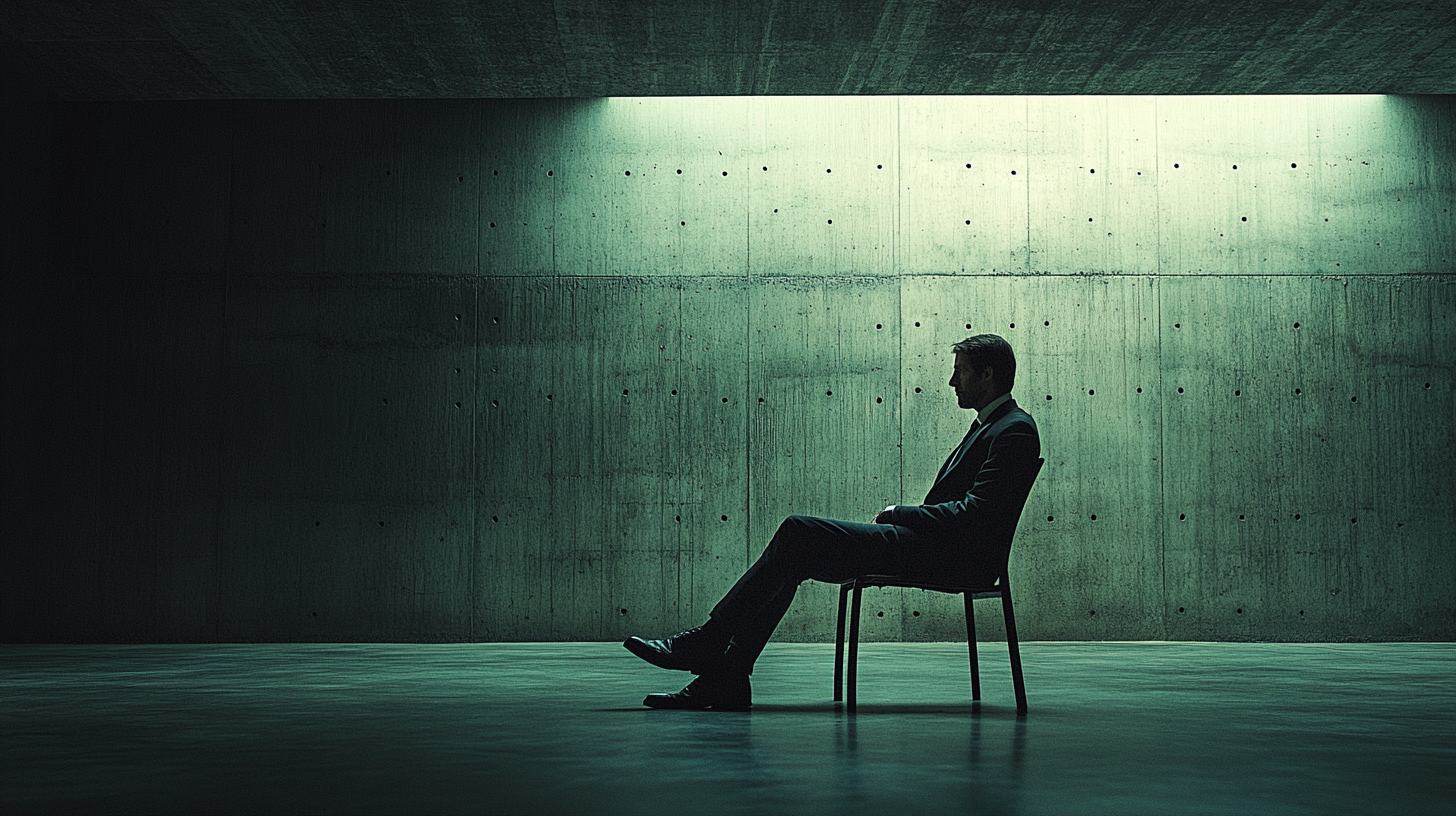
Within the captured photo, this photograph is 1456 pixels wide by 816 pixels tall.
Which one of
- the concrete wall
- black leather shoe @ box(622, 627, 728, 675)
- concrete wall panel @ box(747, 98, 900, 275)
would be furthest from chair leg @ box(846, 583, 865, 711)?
concrete wall panel @ box(747, 98, 900, 275)

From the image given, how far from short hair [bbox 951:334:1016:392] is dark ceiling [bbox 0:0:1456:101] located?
2.79 m

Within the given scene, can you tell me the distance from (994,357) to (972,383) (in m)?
0.11

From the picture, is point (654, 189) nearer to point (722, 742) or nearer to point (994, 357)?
point (994, 357)

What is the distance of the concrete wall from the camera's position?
7.48 meters

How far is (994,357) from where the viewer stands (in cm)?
391

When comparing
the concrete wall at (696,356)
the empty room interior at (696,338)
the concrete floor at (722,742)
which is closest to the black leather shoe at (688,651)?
the concrete floor at (722,742)

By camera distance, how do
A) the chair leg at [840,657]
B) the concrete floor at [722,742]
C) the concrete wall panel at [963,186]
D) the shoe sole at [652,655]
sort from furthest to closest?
the concrete wall panel at [963,186]
the chair leg at [840,657]
the shoe sole at [652,655]
the concrete floor at [722,742]

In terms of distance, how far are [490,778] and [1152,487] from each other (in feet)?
19.5

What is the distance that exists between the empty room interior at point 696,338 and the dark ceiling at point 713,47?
63 mm

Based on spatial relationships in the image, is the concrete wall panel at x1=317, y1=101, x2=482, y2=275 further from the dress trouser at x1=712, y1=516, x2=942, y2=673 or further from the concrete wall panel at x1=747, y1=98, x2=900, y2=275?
the dress trouser at x1=712, y1=516, x2=942, y2=673

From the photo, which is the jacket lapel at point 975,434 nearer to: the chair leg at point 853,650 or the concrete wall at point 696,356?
the chair leg at point 853,650

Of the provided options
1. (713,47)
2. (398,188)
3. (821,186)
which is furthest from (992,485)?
(398,188)

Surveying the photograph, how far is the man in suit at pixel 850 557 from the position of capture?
11.9 feet

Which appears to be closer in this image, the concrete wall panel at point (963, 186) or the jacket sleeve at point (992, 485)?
the jacket sleeve at point (992, 485)
